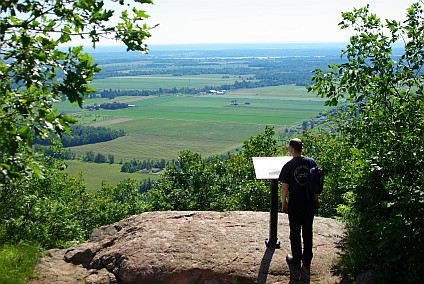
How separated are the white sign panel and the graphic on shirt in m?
0.72

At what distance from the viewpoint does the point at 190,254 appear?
8820 millimetres

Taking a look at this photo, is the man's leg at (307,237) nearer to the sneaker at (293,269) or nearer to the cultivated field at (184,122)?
the sneaker at (293,269)

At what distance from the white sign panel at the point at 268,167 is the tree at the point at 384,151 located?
4.18 ft

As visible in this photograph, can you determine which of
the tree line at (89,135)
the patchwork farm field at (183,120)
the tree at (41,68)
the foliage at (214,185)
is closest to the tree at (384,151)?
the tree at (41,68)

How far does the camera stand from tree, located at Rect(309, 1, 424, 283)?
21.1 feet

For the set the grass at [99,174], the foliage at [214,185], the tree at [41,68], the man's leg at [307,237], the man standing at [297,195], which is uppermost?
the tree at [41,68]

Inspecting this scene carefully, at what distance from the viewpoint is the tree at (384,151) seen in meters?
6.45

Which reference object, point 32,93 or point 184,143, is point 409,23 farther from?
point 184,143

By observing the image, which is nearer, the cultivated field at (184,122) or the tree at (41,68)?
the tree at (41,68)

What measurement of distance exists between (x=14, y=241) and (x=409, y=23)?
9.59 metres

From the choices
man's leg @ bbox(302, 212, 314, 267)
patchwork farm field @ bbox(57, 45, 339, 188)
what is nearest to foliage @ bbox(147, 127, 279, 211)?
man's leg @ bbox(302, 212, 314, 267)

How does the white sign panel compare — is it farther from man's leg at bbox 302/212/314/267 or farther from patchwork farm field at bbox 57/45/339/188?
patchwork farm field at bbox 57/45/339/188

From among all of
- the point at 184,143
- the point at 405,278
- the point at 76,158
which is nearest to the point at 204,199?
the point at 405,278

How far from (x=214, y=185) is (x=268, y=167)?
12556mm
